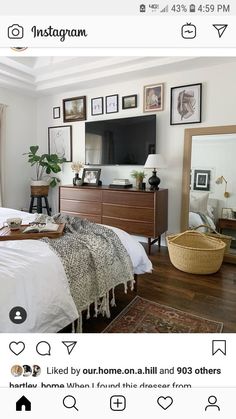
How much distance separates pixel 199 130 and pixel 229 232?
3.56ft

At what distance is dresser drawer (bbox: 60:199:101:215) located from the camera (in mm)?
2982

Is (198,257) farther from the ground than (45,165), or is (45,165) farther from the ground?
(45,165)

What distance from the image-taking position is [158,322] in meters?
1.43

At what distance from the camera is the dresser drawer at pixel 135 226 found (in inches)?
104

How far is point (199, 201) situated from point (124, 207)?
0.79 metres

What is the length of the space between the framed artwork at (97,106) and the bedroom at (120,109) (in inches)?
2.7

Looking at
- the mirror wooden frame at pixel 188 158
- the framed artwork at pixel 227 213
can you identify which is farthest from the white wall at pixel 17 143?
the framed artwork at pixel 227 213

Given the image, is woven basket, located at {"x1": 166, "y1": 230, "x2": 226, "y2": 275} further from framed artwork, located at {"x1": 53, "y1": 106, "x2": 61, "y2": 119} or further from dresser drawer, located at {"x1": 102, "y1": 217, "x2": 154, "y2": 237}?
framed artwork, located at {"x1": 53, "y1": 106, "x2": 61, "y2": 119}

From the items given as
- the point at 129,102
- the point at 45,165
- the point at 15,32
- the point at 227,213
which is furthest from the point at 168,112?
the point at 15,32

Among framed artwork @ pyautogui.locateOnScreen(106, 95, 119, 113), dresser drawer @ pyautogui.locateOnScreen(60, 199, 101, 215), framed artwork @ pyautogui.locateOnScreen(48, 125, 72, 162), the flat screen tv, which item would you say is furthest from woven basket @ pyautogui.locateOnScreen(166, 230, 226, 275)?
framed artwork @ pyautogui.locateOnScreen(48, 125, 72, 162)

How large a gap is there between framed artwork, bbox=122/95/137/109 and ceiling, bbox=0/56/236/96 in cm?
20
